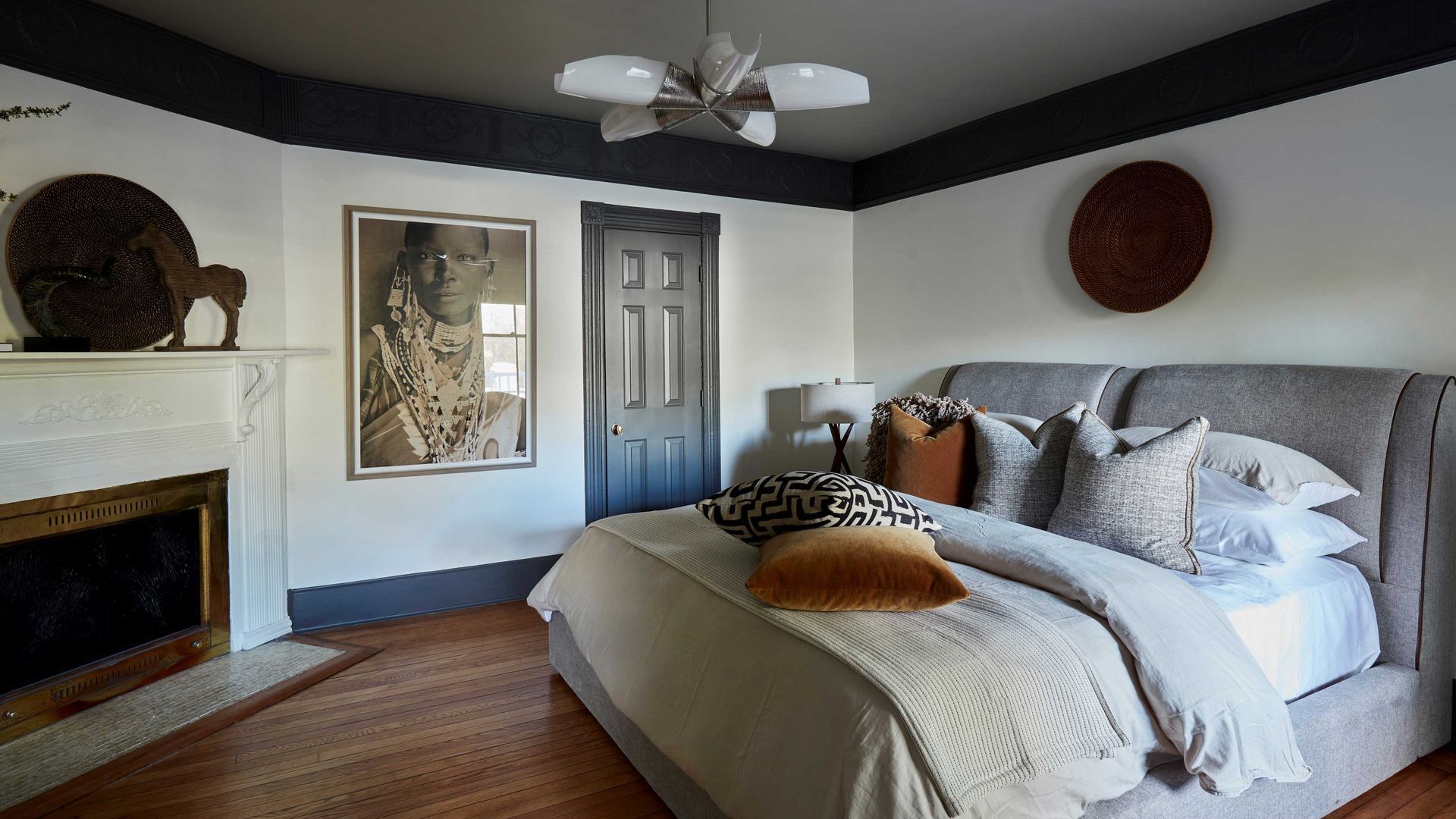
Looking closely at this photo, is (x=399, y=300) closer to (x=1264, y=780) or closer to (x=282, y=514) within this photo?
(x=282, y=514)

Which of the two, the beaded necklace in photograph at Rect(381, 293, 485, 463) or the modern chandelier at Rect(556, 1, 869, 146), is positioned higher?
the modern chandelier at Rect(556, 1, 869, 146)

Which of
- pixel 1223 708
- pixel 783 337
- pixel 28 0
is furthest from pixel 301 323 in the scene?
pixel 1223 708

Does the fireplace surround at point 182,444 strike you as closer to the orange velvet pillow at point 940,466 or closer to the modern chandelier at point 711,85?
the modern chandelier at point 711,85

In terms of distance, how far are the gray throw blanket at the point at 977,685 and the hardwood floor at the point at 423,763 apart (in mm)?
1021

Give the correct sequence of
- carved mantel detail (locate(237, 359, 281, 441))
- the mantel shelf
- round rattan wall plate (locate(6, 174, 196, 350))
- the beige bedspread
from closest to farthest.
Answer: the beige bedspread → the mantel shelf → round rattan wall plate (locate(6, 174, 196, 350)) → carved mantel detail (locate(237, 359, 281, 441))

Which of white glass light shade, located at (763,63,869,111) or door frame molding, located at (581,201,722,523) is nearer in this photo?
white glass light shade, located at (763,63,869,111)

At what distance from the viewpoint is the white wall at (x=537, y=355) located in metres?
3.66

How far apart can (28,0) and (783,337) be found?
3.76 meters

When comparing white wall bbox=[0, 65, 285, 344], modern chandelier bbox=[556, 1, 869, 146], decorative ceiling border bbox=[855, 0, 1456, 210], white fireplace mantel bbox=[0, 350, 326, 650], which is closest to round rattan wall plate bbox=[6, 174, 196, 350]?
white wall bbox=[0, 65, 285, 344]

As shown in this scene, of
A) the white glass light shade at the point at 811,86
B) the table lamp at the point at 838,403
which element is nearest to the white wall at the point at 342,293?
the table lamp at the point at 838,403

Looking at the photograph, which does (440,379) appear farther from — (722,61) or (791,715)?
(791,715)

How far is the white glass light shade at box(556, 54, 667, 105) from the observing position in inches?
83.7

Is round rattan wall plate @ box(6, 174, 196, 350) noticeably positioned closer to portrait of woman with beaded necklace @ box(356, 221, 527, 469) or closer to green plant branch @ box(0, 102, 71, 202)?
green plant branch @ box(0, 102, 71, 202)

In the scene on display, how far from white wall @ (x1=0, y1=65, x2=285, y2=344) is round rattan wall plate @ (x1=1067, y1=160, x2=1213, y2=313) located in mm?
3794
